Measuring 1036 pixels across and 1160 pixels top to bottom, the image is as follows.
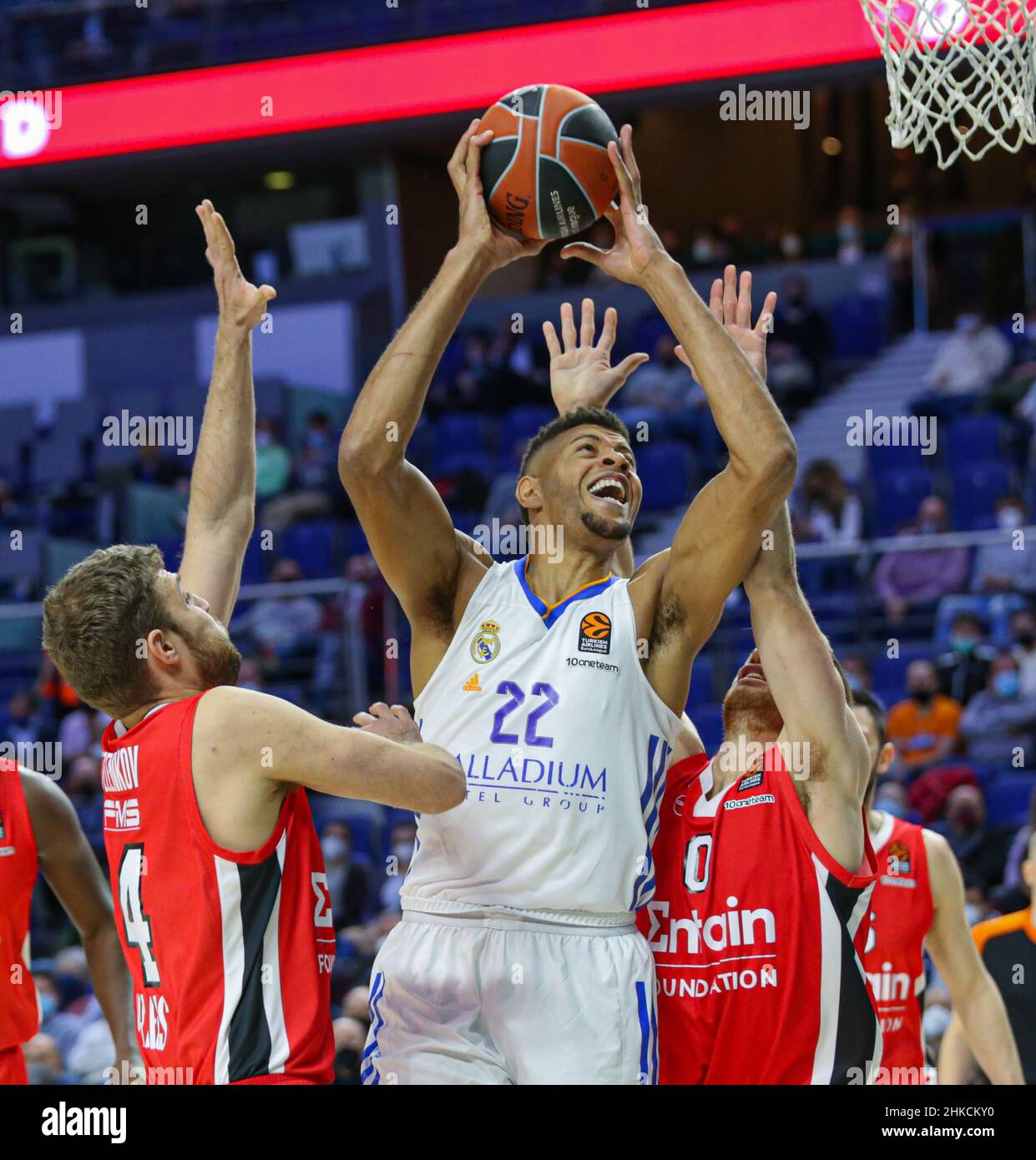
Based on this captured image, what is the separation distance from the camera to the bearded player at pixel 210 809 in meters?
3.27

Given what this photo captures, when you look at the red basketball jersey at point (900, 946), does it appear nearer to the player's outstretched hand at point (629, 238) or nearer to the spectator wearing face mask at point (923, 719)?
the player's outstretched hand at point (629, 238)

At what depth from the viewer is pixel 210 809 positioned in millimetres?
3324

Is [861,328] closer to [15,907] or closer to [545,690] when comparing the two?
[545,690]

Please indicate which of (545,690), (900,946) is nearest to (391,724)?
(545,690)

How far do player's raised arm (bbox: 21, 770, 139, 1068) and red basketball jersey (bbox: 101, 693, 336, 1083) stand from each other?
91 cm

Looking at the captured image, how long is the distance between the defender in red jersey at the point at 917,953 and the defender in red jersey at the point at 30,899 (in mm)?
2283

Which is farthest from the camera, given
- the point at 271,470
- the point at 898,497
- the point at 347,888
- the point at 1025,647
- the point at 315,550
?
the point at 271,470

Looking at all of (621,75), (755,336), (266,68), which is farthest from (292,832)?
(266,68)

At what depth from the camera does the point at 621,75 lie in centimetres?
886

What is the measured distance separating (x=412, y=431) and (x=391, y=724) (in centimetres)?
84

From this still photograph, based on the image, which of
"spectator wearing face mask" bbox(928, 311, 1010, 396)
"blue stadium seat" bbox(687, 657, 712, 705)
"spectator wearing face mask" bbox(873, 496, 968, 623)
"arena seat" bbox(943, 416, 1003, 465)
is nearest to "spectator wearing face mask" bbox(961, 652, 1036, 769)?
"spectator wearing face mask" bbox(873, 496, 968, 623)

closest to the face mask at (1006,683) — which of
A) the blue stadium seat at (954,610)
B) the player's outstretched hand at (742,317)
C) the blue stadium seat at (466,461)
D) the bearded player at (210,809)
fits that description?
the blue stadium seat at (954,610)
